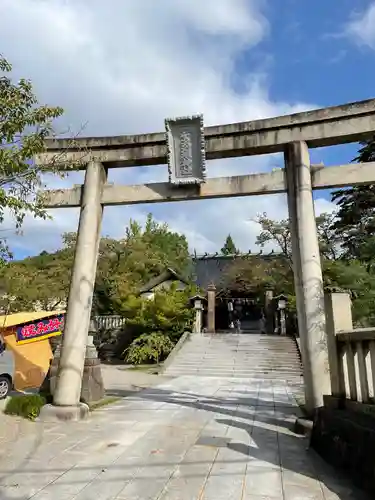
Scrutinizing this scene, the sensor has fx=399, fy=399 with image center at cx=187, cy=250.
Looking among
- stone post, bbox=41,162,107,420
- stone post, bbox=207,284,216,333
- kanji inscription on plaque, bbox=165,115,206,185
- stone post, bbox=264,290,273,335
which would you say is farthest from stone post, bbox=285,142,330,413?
stone post, bbox=264,290,273,335

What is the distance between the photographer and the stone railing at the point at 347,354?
4.91 metres

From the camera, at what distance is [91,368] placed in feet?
30.9

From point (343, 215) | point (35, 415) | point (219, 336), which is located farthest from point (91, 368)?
point (343, 215)

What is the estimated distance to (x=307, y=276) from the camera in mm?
6934

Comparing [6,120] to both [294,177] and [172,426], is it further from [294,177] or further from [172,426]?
[172,426]

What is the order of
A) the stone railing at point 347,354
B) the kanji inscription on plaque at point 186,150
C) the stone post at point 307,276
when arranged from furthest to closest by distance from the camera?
the kanji inscription on plaque at point 186,150
the stone post at point 307,276
the stone railing at point 347,354

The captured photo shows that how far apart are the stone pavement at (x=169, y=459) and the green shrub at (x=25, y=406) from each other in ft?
1.39

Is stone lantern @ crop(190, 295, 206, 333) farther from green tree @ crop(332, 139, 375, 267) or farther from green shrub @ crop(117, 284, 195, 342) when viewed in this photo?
green tree @ crop(332, 139, 375, 267)

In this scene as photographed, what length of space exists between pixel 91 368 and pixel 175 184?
15.7 ft

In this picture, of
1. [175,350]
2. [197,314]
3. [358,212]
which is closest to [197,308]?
[197,314]

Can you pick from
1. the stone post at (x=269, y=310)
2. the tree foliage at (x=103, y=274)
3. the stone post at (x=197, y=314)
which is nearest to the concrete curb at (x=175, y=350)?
the stone post at (x=197, y=314)

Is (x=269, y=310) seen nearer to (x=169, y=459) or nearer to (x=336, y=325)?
(x=336, y=325)

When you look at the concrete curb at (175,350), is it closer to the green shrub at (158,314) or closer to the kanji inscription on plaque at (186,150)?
the green shrub at (158,314)

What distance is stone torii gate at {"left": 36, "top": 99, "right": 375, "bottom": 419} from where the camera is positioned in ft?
22.7
